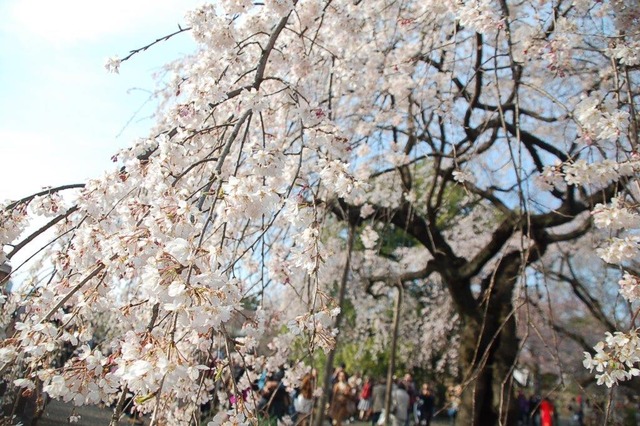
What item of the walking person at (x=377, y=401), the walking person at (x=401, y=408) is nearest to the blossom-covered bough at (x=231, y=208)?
the walking person at (x=401, y=408)

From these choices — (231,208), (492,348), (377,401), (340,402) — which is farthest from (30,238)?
(377,401)

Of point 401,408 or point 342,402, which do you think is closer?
point 342,402

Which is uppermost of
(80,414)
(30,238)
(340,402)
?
(340,402)

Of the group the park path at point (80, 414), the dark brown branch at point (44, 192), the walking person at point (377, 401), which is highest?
the walking person at point (377, 401)

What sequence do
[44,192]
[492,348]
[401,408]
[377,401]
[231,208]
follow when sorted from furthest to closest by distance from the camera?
[377,401], [401,408], [492,348], [44,192], [231,208]

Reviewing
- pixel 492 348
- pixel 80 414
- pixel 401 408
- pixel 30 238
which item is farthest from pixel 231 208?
pixel 401 408

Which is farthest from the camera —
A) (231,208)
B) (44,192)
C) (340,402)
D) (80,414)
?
(340,402)

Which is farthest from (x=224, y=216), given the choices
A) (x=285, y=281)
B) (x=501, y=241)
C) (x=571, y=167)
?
(x=501, y=241)

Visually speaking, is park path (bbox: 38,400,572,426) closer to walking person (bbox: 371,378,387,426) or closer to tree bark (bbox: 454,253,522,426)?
tree bark (bbox: 454,253,522,426)

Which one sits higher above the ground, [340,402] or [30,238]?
[340,402]

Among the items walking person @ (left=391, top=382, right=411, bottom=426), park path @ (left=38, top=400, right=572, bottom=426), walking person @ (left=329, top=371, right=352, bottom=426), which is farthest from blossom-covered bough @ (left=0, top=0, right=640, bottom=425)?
walking person @ (left=391, top=382, right=411, bottom=426)

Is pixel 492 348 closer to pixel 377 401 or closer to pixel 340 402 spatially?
pixel 340 402

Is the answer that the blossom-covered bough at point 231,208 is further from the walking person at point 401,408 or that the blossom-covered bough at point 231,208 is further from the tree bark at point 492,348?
the walking person at point 401,408

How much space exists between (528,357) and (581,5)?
16.0 m
